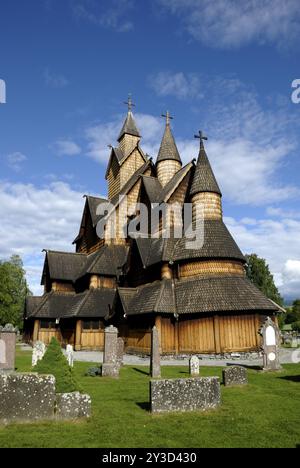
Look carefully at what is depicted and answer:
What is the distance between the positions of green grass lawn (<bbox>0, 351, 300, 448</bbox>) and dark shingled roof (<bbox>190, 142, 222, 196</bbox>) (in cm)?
1802

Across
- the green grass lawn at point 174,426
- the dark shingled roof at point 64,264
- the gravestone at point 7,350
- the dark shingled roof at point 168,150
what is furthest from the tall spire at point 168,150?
the green grass lawn at point 174,426

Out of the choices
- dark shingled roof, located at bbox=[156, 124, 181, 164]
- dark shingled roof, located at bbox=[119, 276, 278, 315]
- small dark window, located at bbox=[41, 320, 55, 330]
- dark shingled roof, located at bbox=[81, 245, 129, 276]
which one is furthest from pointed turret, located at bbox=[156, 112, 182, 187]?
small dark window, located at bbox=[41, 320, 55, 330]

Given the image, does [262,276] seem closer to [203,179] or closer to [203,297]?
[203,179]

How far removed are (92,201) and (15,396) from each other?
33.4 meters

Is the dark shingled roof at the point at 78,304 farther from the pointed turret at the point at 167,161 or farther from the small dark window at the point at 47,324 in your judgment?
the pointed turret at the point at 167,161

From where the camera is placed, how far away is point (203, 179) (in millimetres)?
27953

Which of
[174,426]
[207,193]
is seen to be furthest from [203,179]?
[174,426]

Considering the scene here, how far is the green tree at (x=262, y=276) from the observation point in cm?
5553

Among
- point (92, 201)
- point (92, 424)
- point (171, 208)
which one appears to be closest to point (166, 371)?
point (92, 424)

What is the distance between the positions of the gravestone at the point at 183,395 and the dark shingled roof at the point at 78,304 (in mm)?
20964

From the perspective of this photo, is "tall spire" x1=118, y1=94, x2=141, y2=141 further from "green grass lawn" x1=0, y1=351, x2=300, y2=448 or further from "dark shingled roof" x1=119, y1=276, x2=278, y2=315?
"green grass lawn" x1=0, y1=351, x2=300, y2=448

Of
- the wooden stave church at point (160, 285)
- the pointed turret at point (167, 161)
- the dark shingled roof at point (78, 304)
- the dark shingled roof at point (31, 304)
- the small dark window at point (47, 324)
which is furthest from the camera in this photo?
the dark shingled roof at point (31, 304)

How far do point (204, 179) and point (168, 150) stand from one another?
29.2 ft

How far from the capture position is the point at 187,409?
8.77 meters
